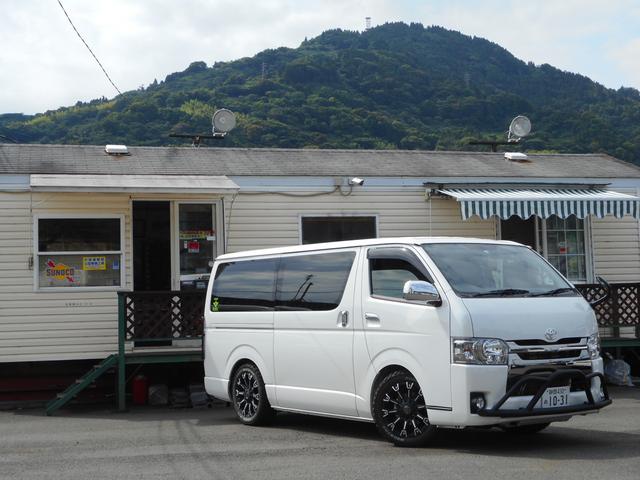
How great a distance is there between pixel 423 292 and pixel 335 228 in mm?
6796

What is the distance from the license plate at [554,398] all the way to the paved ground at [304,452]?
16.8 inches

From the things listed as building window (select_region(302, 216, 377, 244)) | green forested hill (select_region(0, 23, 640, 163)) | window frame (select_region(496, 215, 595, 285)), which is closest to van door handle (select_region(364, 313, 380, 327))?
building window (select_region(302, 216, 377, 244))

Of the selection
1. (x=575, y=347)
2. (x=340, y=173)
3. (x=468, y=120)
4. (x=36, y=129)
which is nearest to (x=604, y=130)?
(x=468, y=120)

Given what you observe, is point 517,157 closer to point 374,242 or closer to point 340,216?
point 340,216

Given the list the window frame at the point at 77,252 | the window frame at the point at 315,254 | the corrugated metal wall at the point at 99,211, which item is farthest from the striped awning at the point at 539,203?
the window frame at the point at 77,252

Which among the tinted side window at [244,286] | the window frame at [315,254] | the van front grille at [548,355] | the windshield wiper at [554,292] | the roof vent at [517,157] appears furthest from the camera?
the roof vent at [517,157]

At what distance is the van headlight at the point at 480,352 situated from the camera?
25.7ft

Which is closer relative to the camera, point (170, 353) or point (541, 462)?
point (541, 462)

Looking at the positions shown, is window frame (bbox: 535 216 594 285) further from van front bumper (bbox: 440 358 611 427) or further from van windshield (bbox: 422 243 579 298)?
van front bumper (bbox: 440 358 611 427)

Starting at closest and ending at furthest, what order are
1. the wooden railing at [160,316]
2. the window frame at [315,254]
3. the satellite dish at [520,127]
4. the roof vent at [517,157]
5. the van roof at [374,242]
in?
the van roof at [374,242] → the window frame at [315,254] → the wooden railing at [160,316] → the roof vent at [517,157] → the satellite dish at [520,127]

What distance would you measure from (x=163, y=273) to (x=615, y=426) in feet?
26.6

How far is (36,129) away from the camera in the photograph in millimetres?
38500

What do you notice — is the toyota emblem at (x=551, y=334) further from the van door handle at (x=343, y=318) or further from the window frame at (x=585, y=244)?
the window frame at (x=585, y=244)

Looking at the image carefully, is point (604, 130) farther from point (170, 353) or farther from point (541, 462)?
point (541, 462)
